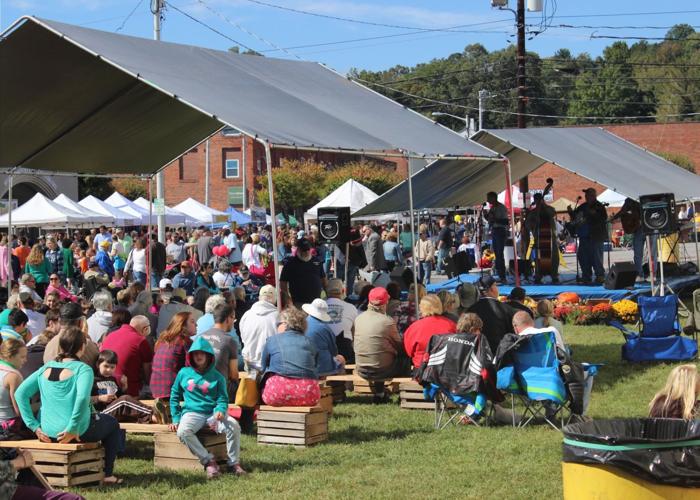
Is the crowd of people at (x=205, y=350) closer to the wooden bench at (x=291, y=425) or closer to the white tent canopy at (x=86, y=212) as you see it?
the wooden bench at (x=291, y=425)

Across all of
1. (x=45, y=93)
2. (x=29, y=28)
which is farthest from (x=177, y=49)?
(x=29, y=28)

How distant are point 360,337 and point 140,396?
252cm

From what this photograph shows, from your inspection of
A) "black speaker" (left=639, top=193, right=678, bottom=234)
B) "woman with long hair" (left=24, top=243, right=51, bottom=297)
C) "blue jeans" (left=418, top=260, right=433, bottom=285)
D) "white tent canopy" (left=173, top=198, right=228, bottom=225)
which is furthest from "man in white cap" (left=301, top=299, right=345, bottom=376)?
"white tent canopy" (left=173, top=198, right=228, bottom=225)

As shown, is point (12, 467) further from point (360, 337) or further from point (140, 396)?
point (360, 337)

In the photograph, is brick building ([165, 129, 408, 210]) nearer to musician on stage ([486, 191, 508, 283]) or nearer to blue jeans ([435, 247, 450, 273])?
blue jeans ([435, 247, 450, 273])

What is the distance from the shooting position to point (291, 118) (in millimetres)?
12070

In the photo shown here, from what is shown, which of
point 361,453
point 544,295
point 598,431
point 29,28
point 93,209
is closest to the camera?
point 598,431

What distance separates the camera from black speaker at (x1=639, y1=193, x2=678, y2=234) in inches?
579

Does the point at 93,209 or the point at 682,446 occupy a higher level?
the point at 93,209

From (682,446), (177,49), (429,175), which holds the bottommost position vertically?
(682,446)

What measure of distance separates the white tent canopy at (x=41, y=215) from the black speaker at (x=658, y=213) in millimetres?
18791

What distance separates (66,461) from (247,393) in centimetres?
241

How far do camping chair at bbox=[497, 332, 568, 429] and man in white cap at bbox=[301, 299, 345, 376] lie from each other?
2071mm

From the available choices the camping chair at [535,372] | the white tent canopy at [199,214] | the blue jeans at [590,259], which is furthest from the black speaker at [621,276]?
the white tent canopy at [199,214]
